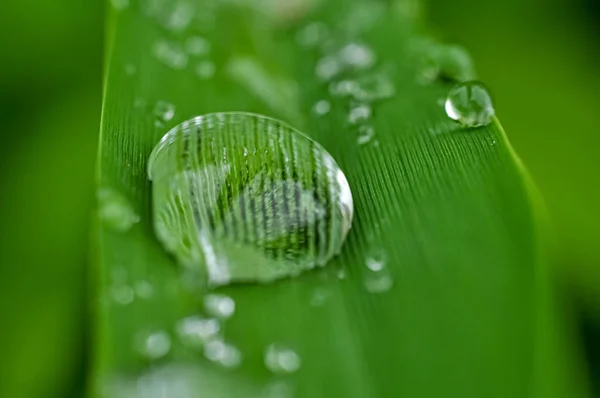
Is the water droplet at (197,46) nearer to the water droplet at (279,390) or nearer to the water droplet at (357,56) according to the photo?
the water droplet at (357,56)

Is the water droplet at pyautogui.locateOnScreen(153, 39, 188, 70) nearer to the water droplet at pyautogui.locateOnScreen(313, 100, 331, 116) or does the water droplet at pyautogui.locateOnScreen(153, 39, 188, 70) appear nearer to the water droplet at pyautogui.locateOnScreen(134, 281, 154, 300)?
the water droplet at pyautogui.locateOnScreen(313, 100, 331, 116)

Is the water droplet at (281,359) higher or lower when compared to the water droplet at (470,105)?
lower

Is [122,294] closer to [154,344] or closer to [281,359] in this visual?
[154,344]

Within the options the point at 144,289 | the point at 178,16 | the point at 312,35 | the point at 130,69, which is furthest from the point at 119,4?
the point at 144,289

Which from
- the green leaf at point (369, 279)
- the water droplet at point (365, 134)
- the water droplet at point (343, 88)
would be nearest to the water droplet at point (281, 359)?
the green leaf at point (369, 279)

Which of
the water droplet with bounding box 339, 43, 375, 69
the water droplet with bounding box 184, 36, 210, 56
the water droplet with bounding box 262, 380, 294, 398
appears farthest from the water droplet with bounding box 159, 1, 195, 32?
the water droplet with bounding box 262, 380, 294, 398
